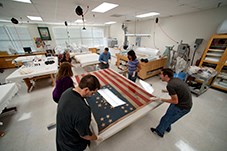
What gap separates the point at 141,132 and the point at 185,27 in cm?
470

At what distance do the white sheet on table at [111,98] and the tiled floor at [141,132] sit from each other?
81 cm

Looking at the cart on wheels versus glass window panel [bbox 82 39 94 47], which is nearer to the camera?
the cart on wheels

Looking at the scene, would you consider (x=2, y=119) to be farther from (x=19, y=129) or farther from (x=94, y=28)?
(x=94, y=28)

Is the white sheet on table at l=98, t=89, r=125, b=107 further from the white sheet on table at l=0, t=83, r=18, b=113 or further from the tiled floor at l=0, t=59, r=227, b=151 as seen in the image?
the white sheet on table at l=0, t=83, r=18, b=113

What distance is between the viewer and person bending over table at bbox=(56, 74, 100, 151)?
784 mm

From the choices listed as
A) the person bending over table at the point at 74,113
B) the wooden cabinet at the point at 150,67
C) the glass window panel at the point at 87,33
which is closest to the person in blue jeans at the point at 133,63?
the wooden cabinet at the point at 150,67

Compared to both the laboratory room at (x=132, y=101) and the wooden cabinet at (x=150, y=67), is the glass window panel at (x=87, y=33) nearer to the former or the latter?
the laboratory room at (x=132, y=101)

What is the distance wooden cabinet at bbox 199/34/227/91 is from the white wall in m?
0.43

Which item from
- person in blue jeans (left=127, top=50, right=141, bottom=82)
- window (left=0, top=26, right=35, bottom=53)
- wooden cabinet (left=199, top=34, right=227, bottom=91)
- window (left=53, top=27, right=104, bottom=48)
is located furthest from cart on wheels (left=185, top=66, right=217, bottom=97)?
window (left=0, top=26, right=35, bottom=53)

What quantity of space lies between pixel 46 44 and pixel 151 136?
31.5 feet

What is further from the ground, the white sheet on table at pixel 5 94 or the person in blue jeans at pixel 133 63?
the person in blue jeans at pixel 133 63

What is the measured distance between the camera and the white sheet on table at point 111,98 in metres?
1.48

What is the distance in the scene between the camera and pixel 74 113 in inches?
30.4

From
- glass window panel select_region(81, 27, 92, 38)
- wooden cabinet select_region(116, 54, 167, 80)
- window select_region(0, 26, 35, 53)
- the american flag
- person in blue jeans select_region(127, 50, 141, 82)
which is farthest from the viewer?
glass window panel select_region(81, 27, 92, 38)
